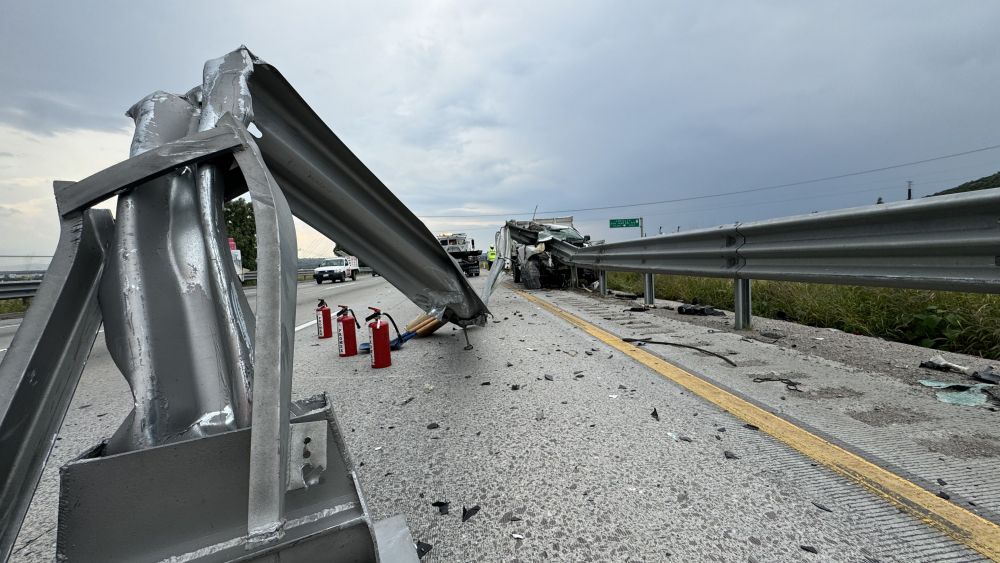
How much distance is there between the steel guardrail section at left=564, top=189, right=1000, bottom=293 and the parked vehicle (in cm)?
2501

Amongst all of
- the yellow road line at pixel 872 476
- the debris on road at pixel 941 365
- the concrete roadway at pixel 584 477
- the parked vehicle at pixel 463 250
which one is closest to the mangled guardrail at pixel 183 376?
the concrete roadway at pixel 584 477

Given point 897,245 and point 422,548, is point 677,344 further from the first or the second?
point 422,548

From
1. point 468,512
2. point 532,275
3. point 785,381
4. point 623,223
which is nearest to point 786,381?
point 785,381

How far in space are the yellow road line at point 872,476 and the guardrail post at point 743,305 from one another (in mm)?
2280

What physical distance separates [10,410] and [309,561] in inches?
30.9

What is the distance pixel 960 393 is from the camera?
286 centimetres

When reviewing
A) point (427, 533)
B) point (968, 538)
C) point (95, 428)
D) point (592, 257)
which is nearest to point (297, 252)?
point (427, 533)

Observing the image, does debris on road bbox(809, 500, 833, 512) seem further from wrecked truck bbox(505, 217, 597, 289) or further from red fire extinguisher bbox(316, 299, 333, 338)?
wrecked truck bbox(505, 217, 597, 289)

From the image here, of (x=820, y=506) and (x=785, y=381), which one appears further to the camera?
(x=785, y=381)

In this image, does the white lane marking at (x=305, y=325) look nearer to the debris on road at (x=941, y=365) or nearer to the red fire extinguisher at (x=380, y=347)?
the red fire extinguisher at (x=380, y=347)

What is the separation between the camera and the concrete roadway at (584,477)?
155 cm

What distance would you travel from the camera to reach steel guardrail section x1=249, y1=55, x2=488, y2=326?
7.54 feet

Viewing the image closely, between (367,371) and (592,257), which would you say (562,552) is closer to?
(367,371)

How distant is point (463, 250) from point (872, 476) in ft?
101
